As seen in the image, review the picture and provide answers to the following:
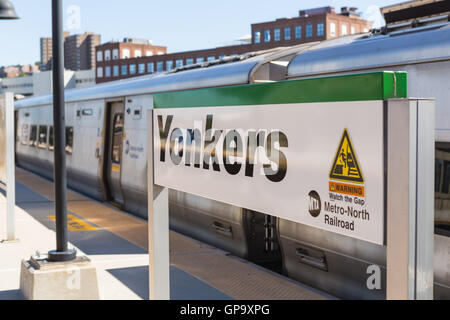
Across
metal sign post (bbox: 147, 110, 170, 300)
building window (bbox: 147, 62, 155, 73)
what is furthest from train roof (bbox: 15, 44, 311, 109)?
building window (bbox: 147, 62, 155, 73)

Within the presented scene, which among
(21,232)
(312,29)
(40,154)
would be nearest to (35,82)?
(312,29)

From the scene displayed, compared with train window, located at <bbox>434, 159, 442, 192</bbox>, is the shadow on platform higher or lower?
lower

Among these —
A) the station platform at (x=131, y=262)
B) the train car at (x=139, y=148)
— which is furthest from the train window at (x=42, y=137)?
the station platform at (x=131, y=262)

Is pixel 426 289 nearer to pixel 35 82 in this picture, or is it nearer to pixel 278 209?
pixel 278 209

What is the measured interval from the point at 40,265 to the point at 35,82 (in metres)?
122

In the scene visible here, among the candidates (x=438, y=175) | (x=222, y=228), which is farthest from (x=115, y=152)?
(x=438, y=175)

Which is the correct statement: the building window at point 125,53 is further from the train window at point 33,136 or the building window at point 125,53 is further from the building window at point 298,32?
the train window at point 33,136

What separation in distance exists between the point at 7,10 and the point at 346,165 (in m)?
4.86

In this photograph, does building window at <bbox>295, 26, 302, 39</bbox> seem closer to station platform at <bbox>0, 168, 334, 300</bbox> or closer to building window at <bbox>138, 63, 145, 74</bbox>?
building window at <bbox>138, 63, 145, 74</bbox>

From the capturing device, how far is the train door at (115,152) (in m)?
11.7

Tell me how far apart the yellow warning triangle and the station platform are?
378cm

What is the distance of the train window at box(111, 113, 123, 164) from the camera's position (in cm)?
1172
